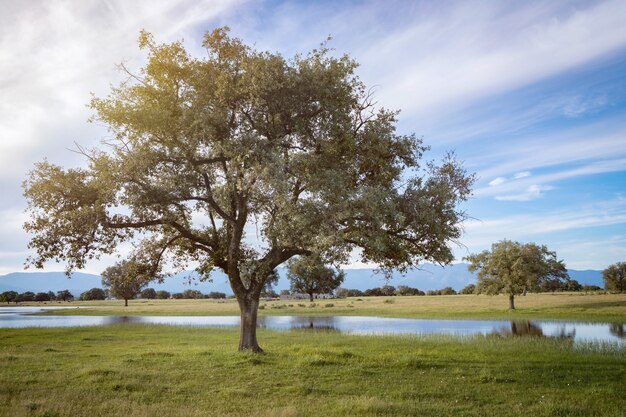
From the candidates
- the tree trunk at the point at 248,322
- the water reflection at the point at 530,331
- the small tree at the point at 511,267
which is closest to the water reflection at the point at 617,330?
the water reflection at the point at 530,331

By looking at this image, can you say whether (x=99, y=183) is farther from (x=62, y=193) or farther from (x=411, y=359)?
(x=411, y=359)

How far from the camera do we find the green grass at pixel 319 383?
14797 mm

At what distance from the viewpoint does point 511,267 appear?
3051 inches

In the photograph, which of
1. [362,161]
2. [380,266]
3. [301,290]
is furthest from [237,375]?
[301,290]

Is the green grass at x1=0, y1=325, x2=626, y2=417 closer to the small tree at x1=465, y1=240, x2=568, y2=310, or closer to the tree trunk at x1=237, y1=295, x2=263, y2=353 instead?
the tree trunk at x1=237, y1=295, x2=263, y2=353

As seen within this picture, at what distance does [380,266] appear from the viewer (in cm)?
2850

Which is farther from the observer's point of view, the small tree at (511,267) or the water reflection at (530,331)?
the small tree at (511,267)

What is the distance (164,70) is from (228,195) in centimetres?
869

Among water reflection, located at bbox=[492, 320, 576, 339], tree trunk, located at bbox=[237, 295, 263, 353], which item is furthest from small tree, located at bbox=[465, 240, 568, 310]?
tree trunk, located at bbox=[237, 295, 263, 353]

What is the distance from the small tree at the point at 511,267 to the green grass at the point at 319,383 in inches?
1798

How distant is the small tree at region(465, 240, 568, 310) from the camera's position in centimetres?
7569

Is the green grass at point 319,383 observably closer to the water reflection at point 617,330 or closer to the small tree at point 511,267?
the water reflection at point 617,330

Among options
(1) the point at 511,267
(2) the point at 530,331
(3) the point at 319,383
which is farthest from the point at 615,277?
(3) the point at 319,383

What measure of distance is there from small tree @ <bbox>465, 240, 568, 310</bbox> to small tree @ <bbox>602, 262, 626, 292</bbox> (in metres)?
61.9
